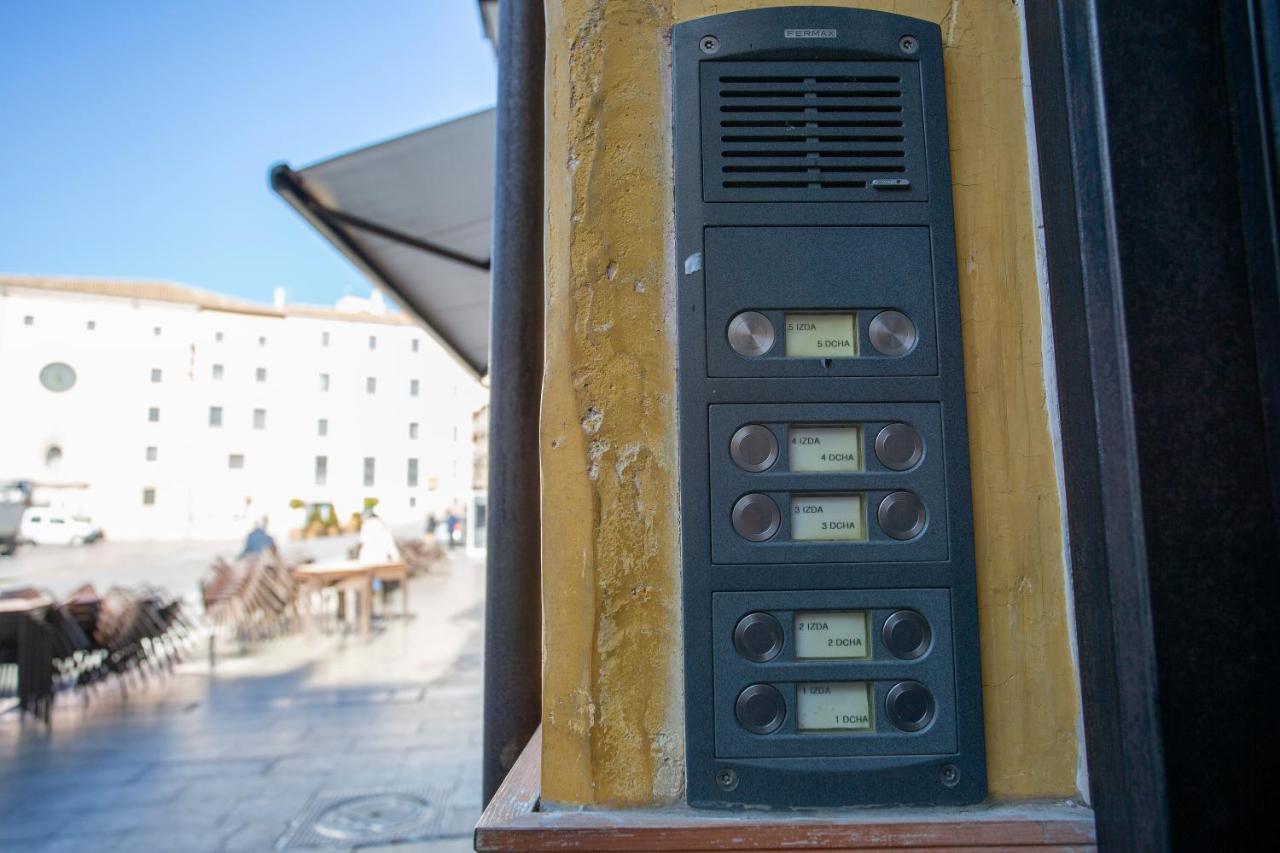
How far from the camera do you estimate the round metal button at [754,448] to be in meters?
0.95

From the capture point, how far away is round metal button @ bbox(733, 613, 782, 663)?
3.04 ft

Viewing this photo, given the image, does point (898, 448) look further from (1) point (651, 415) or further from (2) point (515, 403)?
(2) point (515, 403)

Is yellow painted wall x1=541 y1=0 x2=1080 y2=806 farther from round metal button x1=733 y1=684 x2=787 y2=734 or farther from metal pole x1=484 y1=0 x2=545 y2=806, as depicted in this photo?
metal pole x1=484 y1=0 x2=545 y2=806

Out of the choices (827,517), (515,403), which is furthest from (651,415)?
(515,403)

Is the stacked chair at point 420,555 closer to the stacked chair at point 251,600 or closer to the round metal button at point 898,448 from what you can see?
the stacked chair at point 251,600

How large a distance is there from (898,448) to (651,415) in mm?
300

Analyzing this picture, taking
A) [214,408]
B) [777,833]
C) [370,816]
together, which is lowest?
[370,816]

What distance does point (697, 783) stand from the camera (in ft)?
3.00

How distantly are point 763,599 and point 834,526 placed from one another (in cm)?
12

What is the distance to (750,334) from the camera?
0.97 meters

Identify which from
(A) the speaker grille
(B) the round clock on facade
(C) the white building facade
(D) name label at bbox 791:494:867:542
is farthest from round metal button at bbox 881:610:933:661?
(B) the round clock on facade

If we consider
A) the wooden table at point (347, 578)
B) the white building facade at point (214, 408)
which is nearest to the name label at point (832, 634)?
the wooden table at point (347, 578)

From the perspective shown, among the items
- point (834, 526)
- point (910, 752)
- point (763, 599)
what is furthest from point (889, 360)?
point (910, 752)

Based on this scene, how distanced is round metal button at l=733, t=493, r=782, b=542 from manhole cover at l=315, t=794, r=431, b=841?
3.82 m
